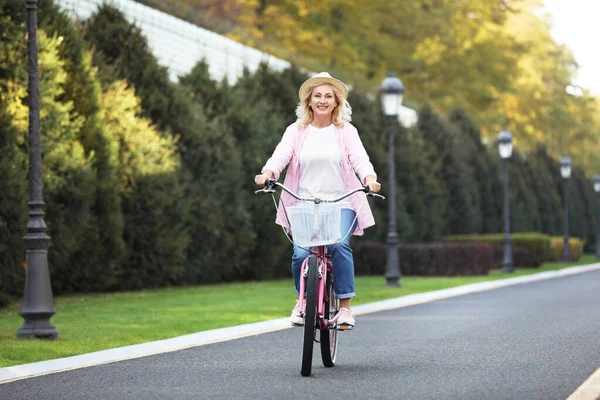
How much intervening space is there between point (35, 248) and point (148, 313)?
397 centimetres

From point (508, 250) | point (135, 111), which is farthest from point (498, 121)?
point (135, 111)

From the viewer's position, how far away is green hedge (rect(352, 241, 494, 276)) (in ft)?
101

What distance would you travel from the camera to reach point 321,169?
379 inches

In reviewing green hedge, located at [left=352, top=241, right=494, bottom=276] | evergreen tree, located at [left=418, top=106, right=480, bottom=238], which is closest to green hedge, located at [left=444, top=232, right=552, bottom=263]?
evergreen tree, located at [left=418, top=106, right=480, bottom=238]

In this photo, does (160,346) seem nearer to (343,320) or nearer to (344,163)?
(343,320)

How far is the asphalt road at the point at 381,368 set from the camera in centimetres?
834

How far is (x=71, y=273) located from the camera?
20.6 metres

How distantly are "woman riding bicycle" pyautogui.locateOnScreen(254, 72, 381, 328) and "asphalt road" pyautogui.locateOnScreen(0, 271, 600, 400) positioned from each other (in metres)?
0.75

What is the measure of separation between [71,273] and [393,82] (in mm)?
7858

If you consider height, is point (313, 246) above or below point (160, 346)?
above

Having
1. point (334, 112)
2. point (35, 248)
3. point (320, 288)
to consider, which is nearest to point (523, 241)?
point (35, 248)

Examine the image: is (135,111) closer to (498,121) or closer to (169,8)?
(169,8)

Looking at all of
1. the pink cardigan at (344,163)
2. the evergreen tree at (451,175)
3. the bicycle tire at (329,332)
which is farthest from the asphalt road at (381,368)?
the evergreen tree at (451,175)

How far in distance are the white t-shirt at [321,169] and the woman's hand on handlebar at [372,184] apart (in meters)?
0.29
